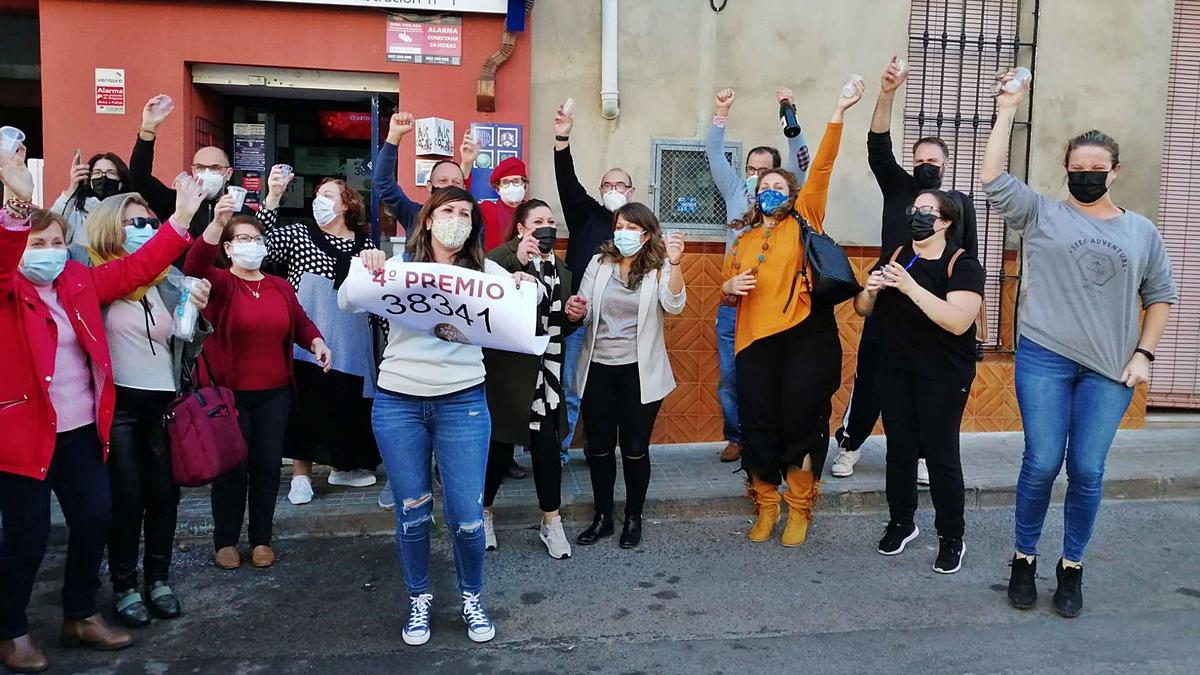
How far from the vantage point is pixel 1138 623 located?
4129 mm

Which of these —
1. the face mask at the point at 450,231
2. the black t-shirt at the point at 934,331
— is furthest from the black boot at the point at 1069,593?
the face mask at the point at 450,231

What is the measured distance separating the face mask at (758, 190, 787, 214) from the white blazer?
2.00ft

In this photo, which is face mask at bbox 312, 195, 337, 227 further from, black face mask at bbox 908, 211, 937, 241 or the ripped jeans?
black face mask at bbox 908, 211, 937, 241

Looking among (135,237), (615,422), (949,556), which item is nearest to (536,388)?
(615,422)

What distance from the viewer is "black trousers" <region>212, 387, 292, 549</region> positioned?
460 cm

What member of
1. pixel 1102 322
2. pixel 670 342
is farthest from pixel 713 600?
pixel 670 342

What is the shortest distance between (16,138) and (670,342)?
184 inches

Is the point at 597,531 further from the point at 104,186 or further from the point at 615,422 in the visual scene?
the point at 104,186

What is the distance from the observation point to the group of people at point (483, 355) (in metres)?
3.63

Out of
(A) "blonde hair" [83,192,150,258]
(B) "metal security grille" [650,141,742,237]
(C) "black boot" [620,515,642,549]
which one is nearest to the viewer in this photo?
(A) "blonde hair" [83,192,150,258]

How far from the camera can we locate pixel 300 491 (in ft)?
18.2

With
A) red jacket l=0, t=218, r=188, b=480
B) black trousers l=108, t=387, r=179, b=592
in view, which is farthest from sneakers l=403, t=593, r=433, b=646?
red jacket l=0, t=218, r=188, b=480

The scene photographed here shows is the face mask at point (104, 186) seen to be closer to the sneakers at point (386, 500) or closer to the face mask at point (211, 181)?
the face mask at point (211, 181)

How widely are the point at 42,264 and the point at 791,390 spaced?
11.6ft
